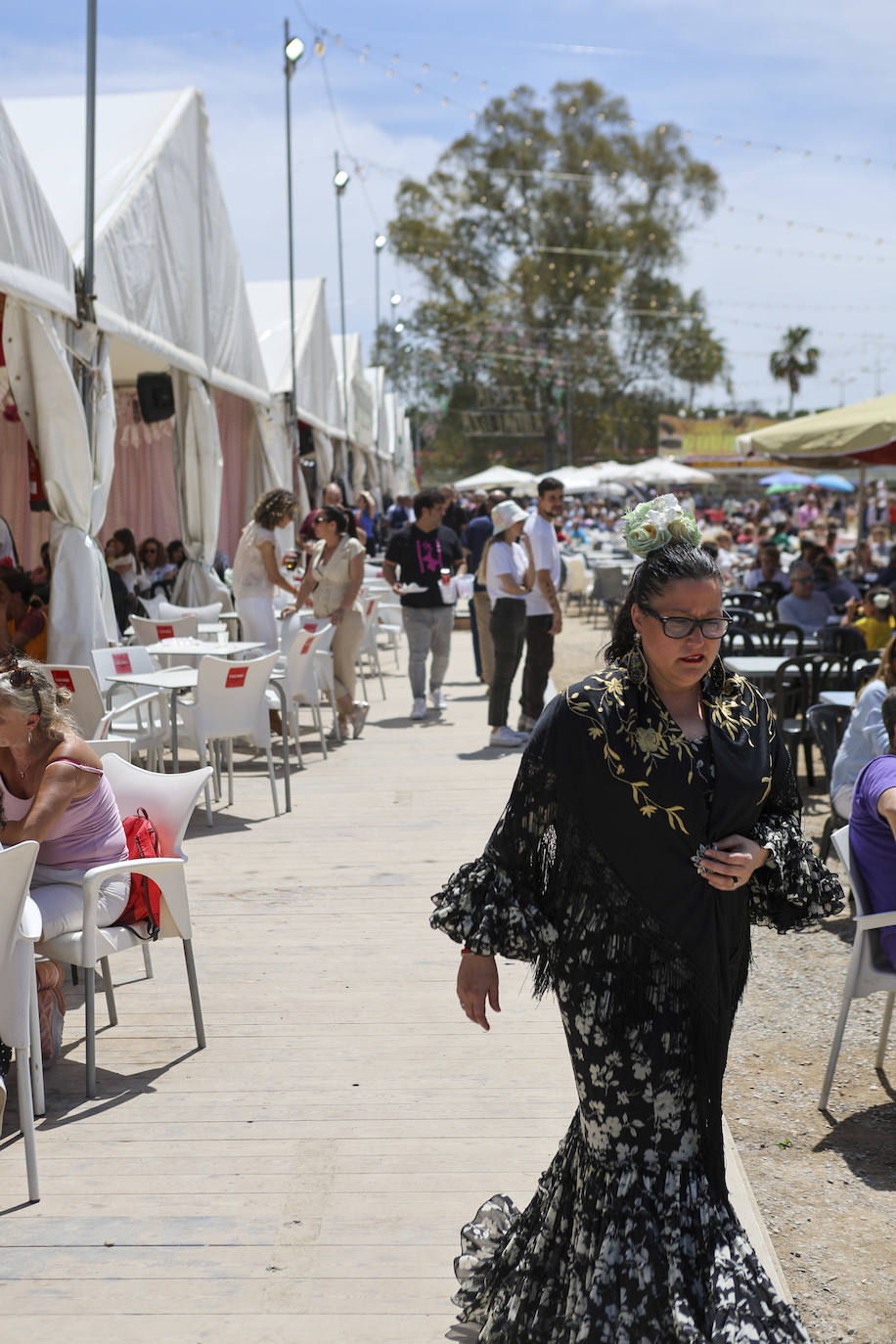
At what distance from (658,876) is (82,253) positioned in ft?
24.3

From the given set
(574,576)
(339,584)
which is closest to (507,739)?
(339,584)

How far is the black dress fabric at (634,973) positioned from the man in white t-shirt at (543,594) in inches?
249

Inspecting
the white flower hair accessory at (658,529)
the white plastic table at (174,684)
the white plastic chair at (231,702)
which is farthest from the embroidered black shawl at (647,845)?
the white plastic table at (174,684)

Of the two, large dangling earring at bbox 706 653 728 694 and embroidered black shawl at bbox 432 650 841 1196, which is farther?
large dangling earring at bbox 706 653 728 694

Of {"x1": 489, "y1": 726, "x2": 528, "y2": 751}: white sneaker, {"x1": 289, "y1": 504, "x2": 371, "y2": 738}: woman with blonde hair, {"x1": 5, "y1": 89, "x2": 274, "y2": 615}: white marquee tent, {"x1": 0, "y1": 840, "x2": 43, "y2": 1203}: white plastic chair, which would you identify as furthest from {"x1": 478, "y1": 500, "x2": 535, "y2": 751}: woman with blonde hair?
{"x1": 0, "y1": 840, "x2": 43, "y2": 1203}: white plastic chair

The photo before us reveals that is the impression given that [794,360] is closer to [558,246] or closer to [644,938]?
[558,246]

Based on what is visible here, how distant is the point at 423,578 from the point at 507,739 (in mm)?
1493

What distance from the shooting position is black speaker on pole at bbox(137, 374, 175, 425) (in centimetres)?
1195

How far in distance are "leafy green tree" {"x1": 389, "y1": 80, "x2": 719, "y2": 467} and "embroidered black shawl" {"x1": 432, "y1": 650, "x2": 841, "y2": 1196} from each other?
46063 millimetres

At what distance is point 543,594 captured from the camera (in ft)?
28.9

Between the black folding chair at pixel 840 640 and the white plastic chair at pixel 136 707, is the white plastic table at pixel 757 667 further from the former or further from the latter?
the white plastic chair at pixel 136 707

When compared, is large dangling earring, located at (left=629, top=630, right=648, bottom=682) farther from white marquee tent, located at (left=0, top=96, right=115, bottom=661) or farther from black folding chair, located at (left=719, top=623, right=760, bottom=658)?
black folding chair, located at (left=719, top=623, right=760, bottom=658)

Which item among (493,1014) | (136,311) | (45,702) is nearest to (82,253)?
(136,311)

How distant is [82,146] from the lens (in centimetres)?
1055
